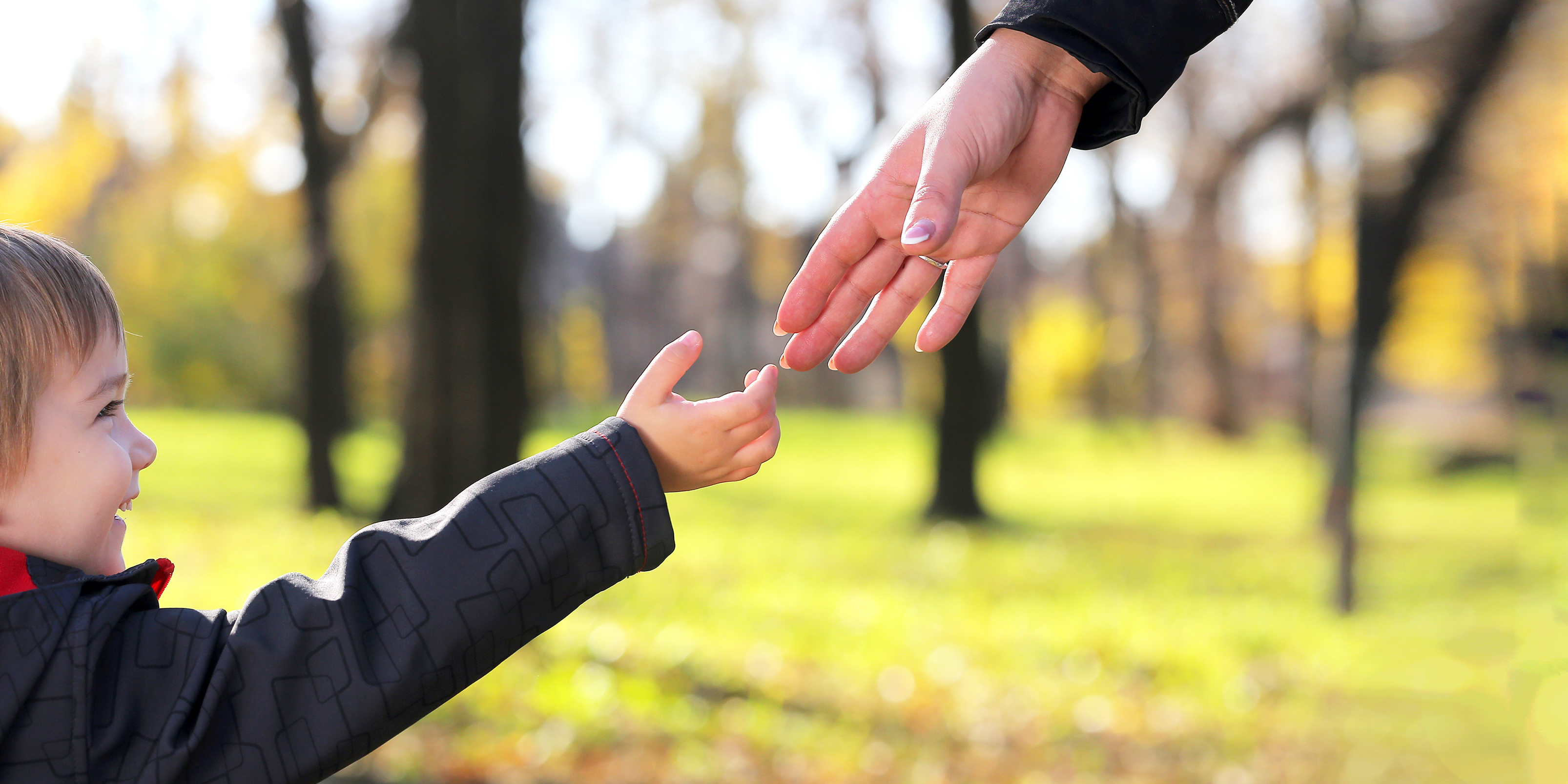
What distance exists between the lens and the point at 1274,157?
628 inches

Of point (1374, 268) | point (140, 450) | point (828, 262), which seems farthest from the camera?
point (1374, 268)

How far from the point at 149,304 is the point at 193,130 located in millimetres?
6873

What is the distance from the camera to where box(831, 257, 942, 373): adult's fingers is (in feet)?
5.53

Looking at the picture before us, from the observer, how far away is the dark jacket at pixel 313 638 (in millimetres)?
1140

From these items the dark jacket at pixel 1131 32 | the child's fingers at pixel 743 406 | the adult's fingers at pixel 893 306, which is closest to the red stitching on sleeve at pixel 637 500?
the child's fingers at pixel 743 406

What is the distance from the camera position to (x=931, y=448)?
1198 cm

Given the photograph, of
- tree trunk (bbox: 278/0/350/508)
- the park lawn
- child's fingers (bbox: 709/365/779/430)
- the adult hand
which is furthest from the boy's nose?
tree trunk (bbox: 278/0/350/508)

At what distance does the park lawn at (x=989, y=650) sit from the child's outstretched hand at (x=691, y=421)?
1473 millimetres

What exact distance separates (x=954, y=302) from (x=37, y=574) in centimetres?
135

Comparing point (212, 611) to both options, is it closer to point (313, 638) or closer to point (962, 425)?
point (313, 638)

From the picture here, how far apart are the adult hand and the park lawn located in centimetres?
123

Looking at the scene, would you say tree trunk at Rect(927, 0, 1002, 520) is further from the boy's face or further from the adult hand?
the boy's face

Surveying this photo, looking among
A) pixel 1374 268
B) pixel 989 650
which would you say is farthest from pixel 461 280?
pixel 1374 268

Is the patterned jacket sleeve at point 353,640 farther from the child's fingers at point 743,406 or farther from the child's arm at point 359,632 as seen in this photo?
the child's fingers at point 743,406
